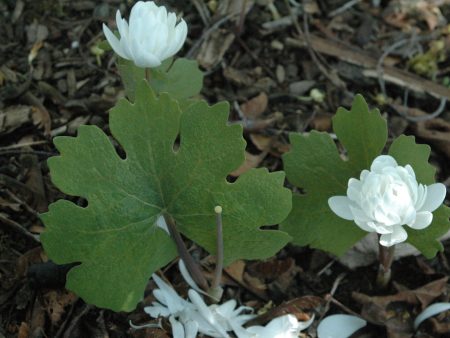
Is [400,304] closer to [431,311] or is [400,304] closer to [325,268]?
[431,311]

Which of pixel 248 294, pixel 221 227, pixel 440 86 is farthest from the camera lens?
pixel 440 86

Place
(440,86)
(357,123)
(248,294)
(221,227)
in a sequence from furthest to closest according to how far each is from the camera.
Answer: (440,86) → (248,294) → (357,123) → (221,227)

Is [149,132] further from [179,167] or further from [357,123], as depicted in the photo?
[357,123]

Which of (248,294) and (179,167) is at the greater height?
(179,167)

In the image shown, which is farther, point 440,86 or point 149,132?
point 440,86

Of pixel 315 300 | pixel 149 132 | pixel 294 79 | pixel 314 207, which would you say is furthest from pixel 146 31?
pixel 294 79

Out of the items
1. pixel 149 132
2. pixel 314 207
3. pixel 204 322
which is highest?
pixel 149 132

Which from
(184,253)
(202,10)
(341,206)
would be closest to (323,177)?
(341,206)
